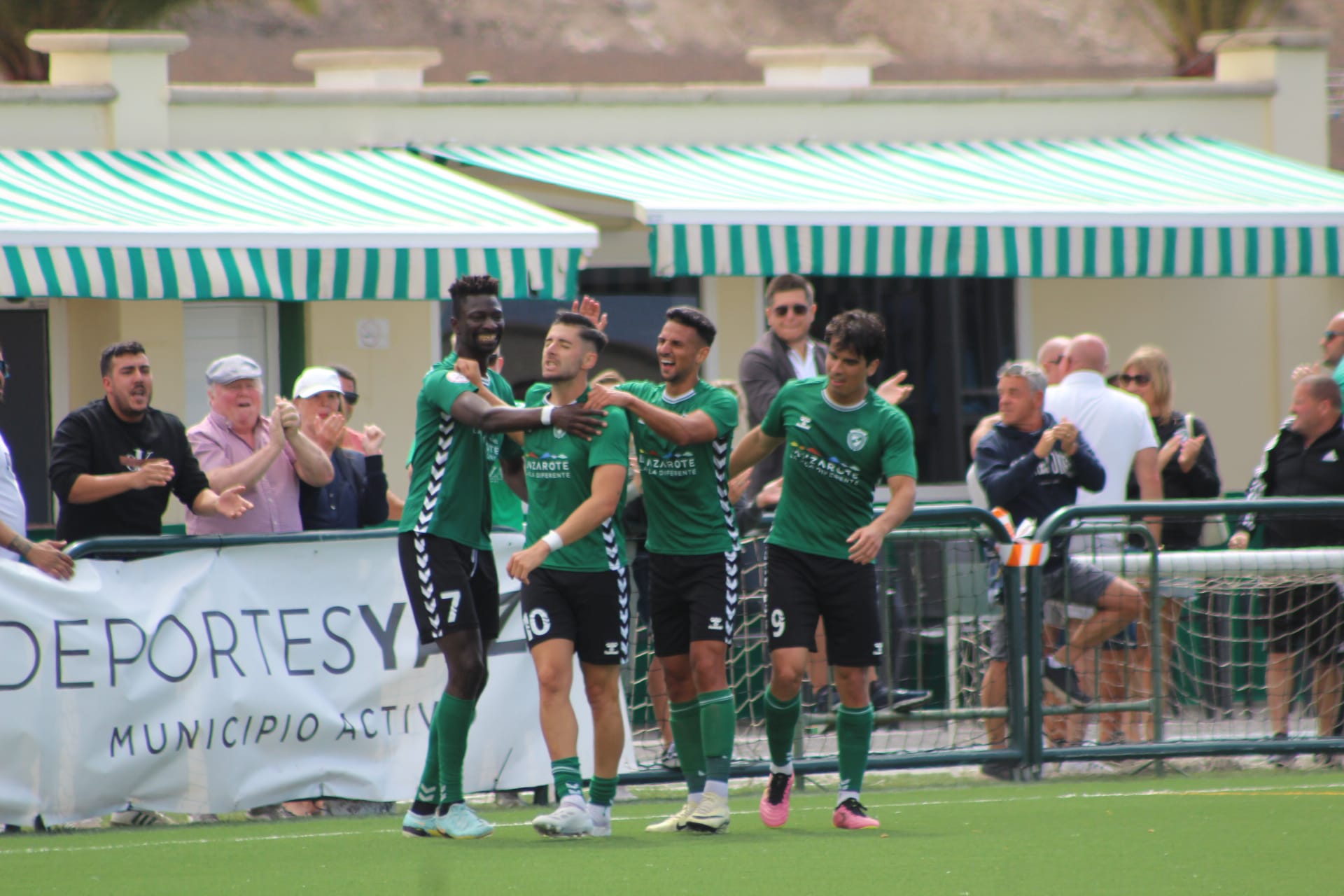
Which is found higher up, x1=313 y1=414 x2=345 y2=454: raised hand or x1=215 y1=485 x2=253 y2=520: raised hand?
x1=313 y1=414 x2=345 y2=454: raised hand

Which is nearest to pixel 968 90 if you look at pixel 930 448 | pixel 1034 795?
pixel 930 448

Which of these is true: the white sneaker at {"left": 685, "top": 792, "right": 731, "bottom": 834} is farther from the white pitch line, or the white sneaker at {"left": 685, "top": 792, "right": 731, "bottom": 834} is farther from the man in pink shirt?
the man in pink shirt

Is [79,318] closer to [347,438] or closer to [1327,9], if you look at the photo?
[347,438]

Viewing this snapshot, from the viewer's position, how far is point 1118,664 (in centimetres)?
962

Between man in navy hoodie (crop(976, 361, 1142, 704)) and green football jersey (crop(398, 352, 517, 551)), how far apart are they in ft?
10.0

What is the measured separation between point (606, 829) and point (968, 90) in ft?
29.0

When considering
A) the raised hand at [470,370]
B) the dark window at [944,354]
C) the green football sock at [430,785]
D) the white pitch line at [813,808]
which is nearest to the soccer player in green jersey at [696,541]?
the raised hand at [470,370]

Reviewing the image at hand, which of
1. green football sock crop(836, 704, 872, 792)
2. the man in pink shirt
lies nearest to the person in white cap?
the man in pink shirt

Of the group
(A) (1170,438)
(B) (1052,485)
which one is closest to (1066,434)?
(B) (1052,485)

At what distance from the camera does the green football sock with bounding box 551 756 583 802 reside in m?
7.48

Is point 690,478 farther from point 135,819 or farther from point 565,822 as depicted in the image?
point 135,819

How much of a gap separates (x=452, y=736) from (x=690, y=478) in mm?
1282

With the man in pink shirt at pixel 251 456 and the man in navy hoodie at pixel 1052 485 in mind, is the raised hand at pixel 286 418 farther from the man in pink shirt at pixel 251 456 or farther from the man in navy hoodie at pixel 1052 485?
the man in navy hoodie at pixel 1052 485

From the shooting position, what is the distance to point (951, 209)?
41.2ft
